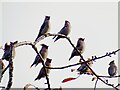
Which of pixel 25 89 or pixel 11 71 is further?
pixel 25 89

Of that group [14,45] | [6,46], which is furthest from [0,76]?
[6,46]

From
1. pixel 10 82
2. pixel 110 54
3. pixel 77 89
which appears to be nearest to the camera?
pixel 10 82

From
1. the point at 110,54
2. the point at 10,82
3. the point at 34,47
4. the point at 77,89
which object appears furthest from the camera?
the point at 77,89

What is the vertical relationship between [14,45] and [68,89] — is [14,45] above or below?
above

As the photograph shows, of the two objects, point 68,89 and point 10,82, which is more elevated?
point 10,82

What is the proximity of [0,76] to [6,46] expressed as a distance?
22 cm

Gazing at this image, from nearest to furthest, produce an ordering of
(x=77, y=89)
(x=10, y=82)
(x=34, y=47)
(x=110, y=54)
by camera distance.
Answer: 1. (x=10, y=82)
2. (x=34, y=47)
3. (x=110, y=54)
4. (x=77, y=89)

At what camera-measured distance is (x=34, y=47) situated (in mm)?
521

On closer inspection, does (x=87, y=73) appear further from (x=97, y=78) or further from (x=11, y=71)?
(x=11, y=71)

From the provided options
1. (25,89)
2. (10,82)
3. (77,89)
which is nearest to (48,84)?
(25,89)

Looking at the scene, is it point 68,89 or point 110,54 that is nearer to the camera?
point 110,54

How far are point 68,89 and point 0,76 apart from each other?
9.24 m

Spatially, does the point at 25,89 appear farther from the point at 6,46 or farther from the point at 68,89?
the point at 68,89

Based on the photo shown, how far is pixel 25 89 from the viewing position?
1.78 feet
